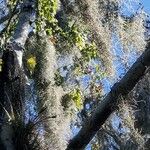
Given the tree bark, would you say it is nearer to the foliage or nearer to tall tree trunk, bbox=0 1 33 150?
tall tree trunk, bbox=0 1 33 150

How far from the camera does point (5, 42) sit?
439 cm

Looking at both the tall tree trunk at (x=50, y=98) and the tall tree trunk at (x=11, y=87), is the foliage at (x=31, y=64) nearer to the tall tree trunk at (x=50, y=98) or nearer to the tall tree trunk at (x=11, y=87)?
the tall tree trunk at (x=50, y=98)

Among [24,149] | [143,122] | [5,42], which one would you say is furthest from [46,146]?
[143,122]

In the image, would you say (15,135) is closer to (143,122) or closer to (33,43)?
(33,43)

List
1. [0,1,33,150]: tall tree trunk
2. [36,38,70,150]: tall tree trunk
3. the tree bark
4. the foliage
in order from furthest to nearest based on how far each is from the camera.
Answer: the foliage
[36,38,70,150]: tall tree trunk
[0,1,33,150]: tall tree trunk
the tree bark

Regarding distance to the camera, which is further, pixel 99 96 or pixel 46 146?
pixel 99 96

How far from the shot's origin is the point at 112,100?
3420mm

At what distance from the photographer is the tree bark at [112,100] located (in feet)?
11.0

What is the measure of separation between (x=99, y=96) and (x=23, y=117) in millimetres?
2172

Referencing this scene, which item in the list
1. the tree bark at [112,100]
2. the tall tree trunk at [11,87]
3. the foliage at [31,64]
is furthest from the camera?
the foliage at [31,64]

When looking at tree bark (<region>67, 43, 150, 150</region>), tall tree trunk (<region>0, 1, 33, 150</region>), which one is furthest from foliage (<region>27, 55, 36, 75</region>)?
tree bark (<region>67, 43, 150, 150</region>)

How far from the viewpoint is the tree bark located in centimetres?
335

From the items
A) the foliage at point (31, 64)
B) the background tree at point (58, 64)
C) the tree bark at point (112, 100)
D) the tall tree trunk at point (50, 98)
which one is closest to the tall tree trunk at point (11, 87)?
the background tree at point (58, 64)

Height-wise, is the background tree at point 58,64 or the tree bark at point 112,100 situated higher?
the background tree at point 58,64
